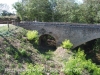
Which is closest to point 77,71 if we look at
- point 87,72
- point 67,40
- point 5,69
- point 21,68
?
point 87,72

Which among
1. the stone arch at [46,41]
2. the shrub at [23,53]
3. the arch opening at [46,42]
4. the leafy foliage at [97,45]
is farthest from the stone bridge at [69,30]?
the shrub at [23,53]

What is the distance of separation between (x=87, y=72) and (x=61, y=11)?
19112mm

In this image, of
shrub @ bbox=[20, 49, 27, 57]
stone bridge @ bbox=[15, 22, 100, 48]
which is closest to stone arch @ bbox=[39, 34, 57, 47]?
stone bridge @ bbox=[15, 22, 100, 48]

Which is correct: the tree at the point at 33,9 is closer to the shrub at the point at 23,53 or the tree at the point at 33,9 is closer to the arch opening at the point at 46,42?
the arch opening at the point at 46,42

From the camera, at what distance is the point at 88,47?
1404 inches

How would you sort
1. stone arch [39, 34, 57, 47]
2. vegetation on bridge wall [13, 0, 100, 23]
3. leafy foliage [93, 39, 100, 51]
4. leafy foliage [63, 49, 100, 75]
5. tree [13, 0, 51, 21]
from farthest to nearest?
vegetation on bridge wall [13, 0, 100, 23], tree [13, 0, 51, 21], leafy foliage [93, 39, 100, 51], stone arch [39, 34, 57, 47], leafy foliage [63, 49, 100, 75]

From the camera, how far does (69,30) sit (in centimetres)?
2841

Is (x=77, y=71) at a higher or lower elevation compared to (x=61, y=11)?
lower

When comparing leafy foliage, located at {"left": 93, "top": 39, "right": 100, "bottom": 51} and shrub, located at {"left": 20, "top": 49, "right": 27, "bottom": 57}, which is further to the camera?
leafy foliage, located at {"left": 93, "top": 39, "right": 100, "bottom": 51}

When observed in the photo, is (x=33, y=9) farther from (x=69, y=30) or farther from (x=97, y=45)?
(x=97, y=45)

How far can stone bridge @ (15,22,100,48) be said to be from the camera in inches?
1089

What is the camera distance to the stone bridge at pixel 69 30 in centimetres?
2766

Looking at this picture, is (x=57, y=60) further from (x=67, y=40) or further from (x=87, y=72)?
(x=67, y=40)

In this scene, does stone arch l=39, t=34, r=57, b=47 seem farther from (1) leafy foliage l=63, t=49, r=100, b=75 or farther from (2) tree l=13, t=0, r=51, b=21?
(1) leafy foliage l=63, t=49, r=100, b=75
